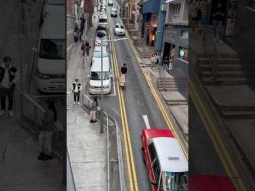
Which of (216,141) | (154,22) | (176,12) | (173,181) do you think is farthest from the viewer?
(154,22)

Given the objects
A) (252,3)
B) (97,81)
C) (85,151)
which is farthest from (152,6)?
(252,3)

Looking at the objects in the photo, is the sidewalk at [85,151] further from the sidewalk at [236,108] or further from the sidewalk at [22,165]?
the sidewalk at [236,108]

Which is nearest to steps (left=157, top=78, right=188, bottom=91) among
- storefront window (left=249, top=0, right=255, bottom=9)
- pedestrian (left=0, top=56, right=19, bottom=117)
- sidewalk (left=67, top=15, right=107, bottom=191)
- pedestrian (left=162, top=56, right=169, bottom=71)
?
pedestrian (left=162, top=56, right=169, bottom=71)

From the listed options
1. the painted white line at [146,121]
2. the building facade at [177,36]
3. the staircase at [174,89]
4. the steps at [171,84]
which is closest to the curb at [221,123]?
the painted white line at [146,121]

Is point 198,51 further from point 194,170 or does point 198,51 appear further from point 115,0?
point 115,0

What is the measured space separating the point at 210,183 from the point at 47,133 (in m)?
1.48

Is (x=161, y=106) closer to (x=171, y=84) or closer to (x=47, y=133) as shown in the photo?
(x=171, y=84)

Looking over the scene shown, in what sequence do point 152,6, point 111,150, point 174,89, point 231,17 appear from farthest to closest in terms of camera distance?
point 152,6
point 174,89
point 111,150
point 231,17

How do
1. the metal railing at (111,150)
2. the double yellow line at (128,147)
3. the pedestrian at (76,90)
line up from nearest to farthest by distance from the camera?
the metal railing at (111,150) → the double yellow line at (128,147) → the pedestrian at (76,90)

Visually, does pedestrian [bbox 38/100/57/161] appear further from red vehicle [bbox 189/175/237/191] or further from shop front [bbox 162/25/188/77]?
shop front [bbox 162/25/188/77]

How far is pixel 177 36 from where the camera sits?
27.0 m

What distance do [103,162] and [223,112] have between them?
12.0 m

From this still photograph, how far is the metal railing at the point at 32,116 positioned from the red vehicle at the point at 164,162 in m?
8.73

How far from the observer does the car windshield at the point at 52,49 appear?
2785 millimetres
